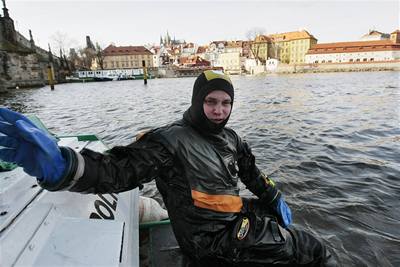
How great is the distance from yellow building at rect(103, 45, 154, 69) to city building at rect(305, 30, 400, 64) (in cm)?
6540

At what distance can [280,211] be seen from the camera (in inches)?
117

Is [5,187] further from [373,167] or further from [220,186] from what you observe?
[373,167]

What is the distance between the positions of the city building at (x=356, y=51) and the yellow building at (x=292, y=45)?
21.4ft

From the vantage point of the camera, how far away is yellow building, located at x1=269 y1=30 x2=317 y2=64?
344 ft

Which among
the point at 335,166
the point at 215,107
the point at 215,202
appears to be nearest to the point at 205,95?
the point at 215,107

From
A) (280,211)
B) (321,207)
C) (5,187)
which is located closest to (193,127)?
(280,211)

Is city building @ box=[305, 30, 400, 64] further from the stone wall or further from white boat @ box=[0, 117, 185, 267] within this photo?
white boat @ box=[0, 117, 185, 267]

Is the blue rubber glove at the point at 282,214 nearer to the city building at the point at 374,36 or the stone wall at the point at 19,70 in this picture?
the stone wall at the point at 19,70

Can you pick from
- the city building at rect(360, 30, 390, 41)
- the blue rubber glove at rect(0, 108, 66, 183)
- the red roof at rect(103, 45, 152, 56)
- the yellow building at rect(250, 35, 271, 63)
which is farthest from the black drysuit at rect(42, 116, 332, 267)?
the city building at rect(360, 30, 390, 41)

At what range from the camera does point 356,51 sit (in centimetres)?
9175

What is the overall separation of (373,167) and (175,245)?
5282mm

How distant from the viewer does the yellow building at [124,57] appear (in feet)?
364

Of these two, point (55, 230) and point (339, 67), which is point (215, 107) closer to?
point (55, 230)

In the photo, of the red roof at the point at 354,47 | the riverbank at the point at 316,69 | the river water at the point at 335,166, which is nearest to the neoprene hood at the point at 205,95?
the river water at the point at 335,166
